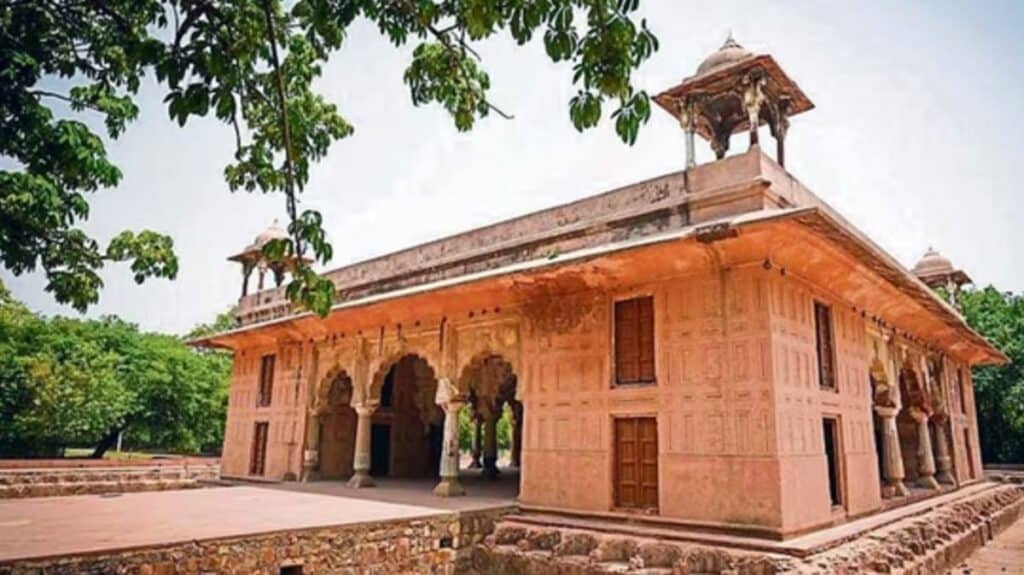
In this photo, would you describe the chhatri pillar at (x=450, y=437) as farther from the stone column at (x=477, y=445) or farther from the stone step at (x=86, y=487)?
the stone column at (x=477, y=445)

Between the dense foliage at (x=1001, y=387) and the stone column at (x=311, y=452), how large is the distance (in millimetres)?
25070

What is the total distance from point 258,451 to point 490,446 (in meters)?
6.35

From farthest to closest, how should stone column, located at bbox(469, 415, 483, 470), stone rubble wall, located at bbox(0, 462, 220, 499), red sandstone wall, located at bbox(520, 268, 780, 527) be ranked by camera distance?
stone column, located at bbox(469, 415, 483, 470) < stone rubble wall, located at bbox(0, 462, 220, 499) < red sandstone wall, located at bbox(520, 268, 780, 527)

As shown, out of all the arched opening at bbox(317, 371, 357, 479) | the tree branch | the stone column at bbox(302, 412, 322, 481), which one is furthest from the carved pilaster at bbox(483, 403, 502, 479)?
the tree branch

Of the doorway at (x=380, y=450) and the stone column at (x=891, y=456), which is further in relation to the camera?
the doorway at (x=380, y=450)

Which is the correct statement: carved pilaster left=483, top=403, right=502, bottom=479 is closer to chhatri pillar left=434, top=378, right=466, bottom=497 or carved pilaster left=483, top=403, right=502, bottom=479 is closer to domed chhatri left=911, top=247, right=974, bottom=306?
chhatri pillar left=434, top=378, right=466, bottom=497

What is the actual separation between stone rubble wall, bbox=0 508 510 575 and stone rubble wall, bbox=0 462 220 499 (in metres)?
11.0

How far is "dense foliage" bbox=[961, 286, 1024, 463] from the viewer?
25453 mm

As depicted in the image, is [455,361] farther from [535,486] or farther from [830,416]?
[830,416]

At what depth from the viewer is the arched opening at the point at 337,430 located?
16438 mm

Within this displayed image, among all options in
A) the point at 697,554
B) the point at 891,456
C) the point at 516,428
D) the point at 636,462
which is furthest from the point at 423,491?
the point at 891,456

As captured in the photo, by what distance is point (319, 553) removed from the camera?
8508mm

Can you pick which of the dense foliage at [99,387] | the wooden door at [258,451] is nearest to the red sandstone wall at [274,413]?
the wooden door at [258,451]

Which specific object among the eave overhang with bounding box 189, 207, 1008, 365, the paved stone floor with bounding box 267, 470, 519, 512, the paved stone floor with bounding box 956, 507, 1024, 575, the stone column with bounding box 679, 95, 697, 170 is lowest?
the paved stone floor with bounding box 956, 507, 1024, 575
